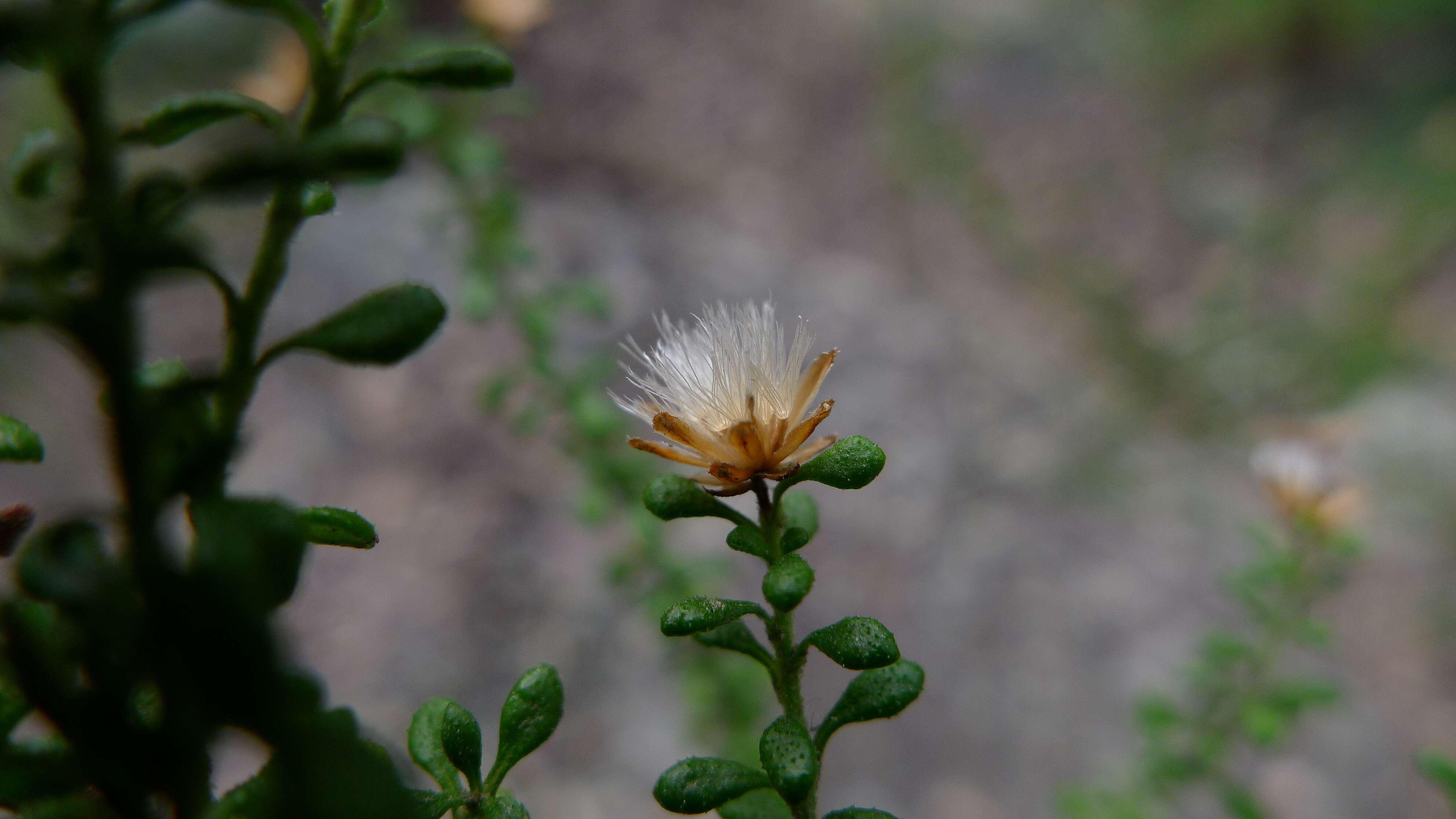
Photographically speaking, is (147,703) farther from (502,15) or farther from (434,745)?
(502,15)

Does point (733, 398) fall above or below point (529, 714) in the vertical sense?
above

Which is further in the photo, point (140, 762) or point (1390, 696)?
point (1390, 696)

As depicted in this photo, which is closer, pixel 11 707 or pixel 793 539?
pixel 11 707

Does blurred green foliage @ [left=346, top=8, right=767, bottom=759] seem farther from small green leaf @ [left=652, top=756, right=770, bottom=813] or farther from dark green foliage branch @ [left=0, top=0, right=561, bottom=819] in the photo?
dark green foliage branch @ [left=0, top=0, right=561, bottom=819]

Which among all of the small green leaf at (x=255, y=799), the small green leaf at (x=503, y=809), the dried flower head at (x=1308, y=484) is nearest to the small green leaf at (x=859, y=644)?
the small green leaf at (x=503, y=809)

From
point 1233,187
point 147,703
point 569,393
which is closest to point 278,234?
point 147,703

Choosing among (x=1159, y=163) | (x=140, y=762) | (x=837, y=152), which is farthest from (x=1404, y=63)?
(x=140, y=762)

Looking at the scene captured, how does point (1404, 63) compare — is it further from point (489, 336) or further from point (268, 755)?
point (268, 755)

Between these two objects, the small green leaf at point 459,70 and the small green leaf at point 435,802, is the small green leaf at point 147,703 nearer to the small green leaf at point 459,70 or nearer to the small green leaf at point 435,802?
the small green leaf at point 435,802
